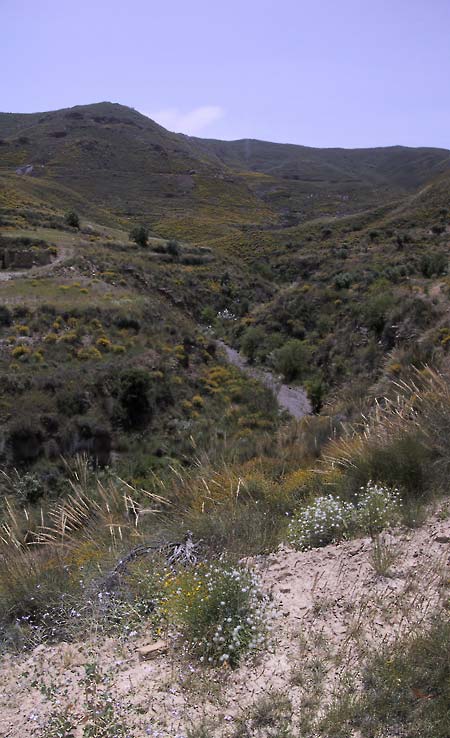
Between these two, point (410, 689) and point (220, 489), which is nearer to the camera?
point (410, 689)

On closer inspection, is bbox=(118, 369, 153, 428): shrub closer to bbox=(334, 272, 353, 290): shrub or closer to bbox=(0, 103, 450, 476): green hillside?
bbox=(0, 103, 450, 476): green hillside

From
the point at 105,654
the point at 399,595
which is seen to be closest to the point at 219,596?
the point at 105,654

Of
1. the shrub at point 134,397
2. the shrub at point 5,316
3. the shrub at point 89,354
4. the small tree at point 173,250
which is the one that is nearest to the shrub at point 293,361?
the shrub at point 134,397

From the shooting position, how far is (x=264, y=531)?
4.16m

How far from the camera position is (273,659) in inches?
108

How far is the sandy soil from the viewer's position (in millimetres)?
2498

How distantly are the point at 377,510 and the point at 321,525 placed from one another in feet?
1.61

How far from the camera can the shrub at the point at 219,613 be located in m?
2.81

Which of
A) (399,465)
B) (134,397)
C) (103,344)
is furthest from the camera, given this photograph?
(103,344)

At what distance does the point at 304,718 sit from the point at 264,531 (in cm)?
189

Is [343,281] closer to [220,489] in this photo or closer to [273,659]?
[220,489]

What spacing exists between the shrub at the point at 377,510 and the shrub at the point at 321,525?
112 mm

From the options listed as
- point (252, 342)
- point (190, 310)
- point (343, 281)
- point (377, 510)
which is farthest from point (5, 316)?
point (377, 510)

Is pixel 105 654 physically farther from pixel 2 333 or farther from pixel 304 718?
pixel 2 333
